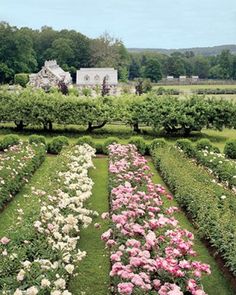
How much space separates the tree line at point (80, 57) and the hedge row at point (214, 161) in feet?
153

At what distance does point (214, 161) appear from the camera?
13.3m

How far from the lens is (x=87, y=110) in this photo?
2147cm

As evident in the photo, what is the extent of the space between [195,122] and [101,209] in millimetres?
11609

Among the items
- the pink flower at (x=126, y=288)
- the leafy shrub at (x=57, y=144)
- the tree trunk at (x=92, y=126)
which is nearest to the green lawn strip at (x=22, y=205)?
the pink flower at (x=126, y=288)

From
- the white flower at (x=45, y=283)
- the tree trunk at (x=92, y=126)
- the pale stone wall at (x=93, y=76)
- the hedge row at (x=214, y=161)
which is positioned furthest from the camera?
the pale stone wall at (x=93, y=76)

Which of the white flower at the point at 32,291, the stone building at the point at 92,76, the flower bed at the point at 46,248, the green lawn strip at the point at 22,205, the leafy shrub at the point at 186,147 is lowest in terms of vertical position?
the stone building at the point at 92,76

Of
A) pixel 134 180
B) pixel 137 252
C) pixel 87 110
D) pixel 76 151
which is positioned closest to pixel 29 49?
pixel 87 110

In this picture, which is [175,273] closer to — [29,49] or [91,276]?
[91,276]

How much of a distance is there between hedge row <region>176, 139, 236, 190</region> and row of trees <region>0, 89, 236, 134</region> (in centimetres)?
420

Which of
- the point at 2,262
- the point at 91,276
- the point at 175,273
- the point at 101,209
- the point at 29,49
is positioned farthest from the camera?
the point at 29,49

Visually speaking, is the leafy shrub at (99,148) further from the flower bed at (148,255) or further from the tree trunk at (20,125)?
the flower bed at (148,255)

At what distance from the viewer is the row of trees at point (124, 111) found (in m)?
20.9

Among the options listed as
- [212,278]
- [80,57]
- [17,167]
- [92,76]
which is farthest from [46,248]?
[80,57]

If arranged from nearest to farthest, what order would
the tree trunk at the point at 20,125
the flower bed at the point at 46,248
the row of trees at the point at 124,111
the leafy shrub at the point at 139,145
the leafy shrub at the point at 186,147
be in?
the flower bed at the point at 46,248, the leafy shrub at the point at 186,147, the leafy shrub at the point at 139,145, the row of trees at the point at 124,111, the tree trunk at the point at 20,125
